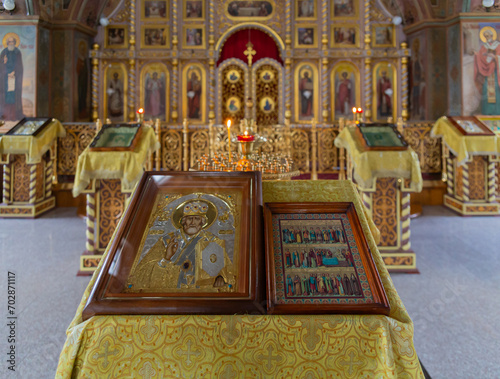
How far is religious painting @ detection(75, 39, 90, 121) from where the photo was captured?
8.88m

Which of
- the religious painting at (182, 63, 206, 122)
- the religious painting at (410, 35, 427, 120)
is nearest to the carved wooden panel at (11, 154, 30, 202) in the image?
the religious painting at (182, 63, 206, 122)

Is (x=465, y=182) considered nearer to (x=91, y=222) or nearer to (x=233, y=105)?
(x=233, y=105)

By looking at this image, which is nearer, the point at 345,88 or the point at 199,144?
the point at 199,144

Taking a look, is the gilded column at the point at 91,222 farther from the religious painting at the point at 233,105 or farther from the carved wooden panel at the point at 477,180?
the carved wooden panel at the point at 477,180

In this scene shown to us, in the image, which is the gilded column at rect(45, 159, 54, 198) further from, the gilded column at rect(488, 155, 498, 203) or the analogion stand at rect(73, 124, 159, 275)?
the gilded column at rect(488, 155, 498, 203)

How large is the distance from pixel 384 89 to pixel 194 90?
16.0 ft

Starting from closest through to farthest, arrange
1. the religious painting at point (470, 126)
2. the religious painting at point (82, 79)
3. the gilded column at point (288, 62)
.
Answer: the religious painting at point (470, 126), the religious painting at point (82, 79), the gilded column at point (288, 62)

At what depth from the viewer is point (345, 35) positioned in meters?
9.19

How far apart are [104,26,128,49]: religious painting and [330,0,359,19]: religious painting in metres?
5.37

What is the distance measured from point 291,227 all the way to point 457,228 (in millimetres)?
5087

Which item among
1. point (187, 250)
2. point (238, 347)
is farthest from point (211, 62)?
point (238, 347)

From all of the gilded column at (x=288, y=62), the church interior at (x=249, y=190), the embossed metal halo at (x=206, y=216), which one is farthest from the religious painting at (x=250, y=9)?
the embossed metal halo at (x=206, y=216)

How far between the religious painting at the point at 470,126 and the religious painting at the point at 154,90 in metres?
6.54

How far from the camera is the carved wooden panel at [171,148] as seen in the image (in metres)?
8.43
